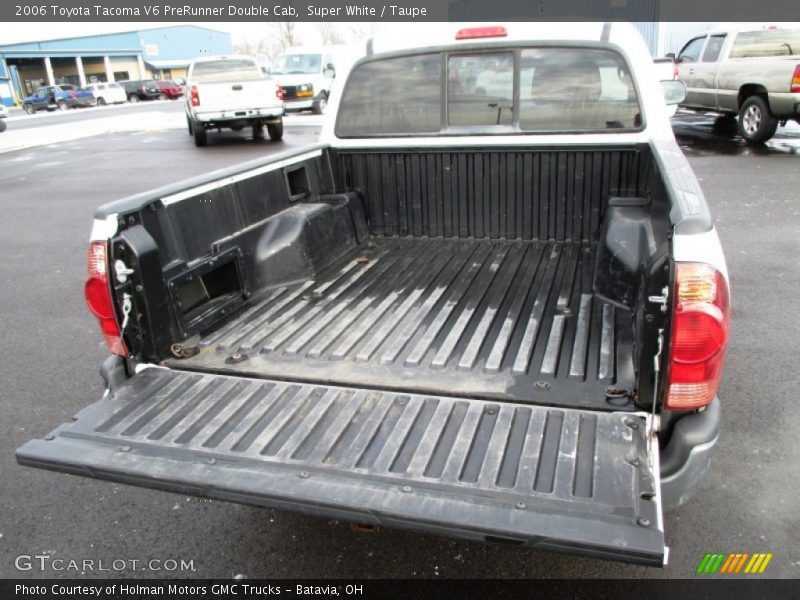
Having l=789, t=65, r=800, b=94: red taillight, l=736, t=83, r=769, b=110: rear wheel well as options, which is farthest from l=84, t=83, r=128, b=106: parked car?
l=789, t=65, r=800, b=94: red taillight

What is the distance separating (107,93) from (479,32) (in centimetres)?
4907

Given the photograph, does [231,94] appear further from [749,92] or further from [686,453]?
[686,453]

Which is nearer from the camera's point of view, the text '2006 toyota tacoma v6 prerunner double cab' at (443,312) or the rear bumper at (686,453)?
the text '2006 toyota tacoma v6 prerunner double cab' at (443,312)

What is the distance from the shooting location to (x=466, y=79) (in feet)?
13.7

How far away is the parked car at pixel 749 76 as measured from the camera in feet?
36.0

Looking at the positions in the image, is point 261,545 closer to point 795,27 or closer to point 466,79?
point 466,79

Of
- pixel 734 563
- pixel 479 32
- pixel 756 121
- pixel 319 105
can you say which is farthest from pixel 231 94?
pixel 734 563

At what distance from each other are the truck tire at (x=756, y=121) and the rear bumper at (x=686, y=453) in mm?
11586

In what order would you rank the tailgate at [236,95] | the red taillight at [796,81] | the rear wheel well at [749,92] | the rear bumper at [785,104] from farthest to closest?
the tailgate at [236,95] < the rear wheel well at [749,92] < the rear bumper at [785,104] < the red taillight at [796,81]

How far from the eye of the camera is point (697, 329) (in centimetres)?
202

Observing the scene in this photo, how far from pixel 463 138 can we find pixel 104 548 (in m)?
3.11

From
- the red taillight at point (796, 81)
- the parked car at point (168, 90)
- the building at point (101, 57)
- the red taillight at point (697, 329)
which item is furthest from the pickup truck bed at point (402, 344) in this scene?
the building at point (101, 57)

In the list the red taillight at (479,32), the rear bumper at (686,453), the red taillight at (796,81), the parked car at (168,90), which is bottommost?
the parked car at (168,90)

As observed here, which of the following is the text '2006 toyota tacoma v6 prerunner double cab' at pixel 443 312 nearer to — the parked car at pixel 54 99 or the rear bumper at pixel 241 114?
the rear bumper at pixel 241 114
